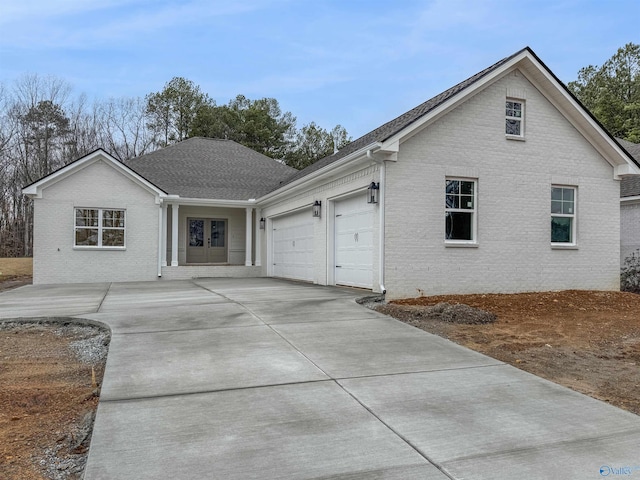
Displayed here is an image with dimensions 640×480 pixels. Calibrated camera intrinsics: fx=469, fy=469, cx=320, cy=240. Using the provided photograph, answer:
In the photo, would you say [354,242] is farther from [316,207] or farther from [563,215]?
[563,215]

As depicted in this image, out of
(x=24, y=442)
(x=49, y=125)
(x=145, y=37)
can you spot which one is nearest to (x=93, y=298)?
(x=24, y=442)

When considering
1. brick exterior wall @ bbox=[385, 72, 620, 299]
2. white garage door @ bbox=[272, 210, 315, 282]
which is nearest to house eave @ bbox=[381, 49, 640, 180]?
brick exterior wall @ bbox=[385, 72, 620, 299]

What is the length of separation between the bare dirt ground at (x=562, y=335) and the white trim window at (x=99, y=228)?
11.1m

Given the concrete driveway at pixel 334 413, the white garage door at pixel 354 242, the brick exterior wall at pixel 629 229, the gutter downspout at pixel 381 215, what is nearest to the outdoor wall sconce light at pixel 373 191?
the gutter downspout at pixel 381 215

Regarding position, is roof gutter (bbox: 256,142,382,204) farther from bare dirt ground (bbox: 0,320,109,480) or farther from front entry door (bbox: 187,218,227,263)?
bare dirt ground (bbox: 0,320,109,480)

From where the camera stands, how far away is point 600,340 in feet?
21.8

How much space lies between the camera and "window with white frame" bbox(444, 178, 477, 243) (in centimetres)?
1096

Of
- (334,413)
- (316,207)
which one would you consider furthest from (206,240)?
(334,413)

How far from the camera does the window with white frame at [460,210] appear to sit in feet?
36.0

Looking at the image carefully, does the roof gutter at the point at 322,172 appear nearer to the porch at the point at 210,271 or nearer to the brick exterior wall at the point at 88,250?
the porch at the point at 210,271

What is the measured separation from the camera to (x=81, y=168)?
52.7 ft

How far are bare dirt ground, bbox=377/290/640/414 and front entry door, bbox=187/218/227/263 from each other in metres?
11.7

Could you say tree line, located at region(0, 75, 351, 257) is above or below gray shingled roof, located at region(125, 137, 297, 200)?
above

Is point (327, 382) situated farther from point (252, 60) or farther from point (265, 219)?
point (252, 60)
